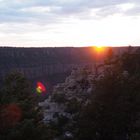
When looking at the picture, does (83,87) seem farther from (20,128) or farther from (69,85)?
(20,128)

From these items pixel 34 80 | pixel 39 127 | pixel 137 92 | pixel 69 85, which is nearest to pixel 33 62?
pixel 34 80

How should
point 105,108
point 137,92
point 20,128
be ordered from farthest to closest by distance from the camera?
1. point 137,92
2. point 105,108
3. point 20,128

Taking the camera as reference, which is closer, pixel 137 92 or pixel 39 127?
pixel 39 127

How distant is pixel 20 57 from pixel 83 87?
60.5 m

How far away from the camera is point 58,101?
152 feet

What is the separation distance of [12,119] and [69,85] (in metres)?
28.9

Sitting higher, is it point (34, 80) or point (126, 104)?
point (126, 104)

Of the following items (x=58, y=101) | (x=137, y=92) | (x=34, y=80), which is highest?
(x=137, y=92)

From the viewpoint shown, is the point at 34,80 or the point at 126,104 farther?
the point at 34,80

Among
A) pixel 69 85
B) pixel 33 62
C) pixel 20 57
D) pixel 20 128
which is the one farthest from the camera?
pixel 33 62

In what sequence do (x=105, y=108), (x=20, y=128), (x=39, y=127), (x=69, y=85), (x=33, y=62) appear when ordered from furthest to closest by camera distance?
(x=33, y=62) → (x=69, y=85) → (x=105, y=108) → (x=39, y=127) → (x=20, y=128)

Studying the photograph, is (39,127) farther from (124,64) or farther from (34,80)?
(34,80)

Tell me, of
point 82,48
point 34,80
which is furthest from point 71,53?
point 34,80

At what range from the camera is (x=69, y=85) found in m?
51.1
